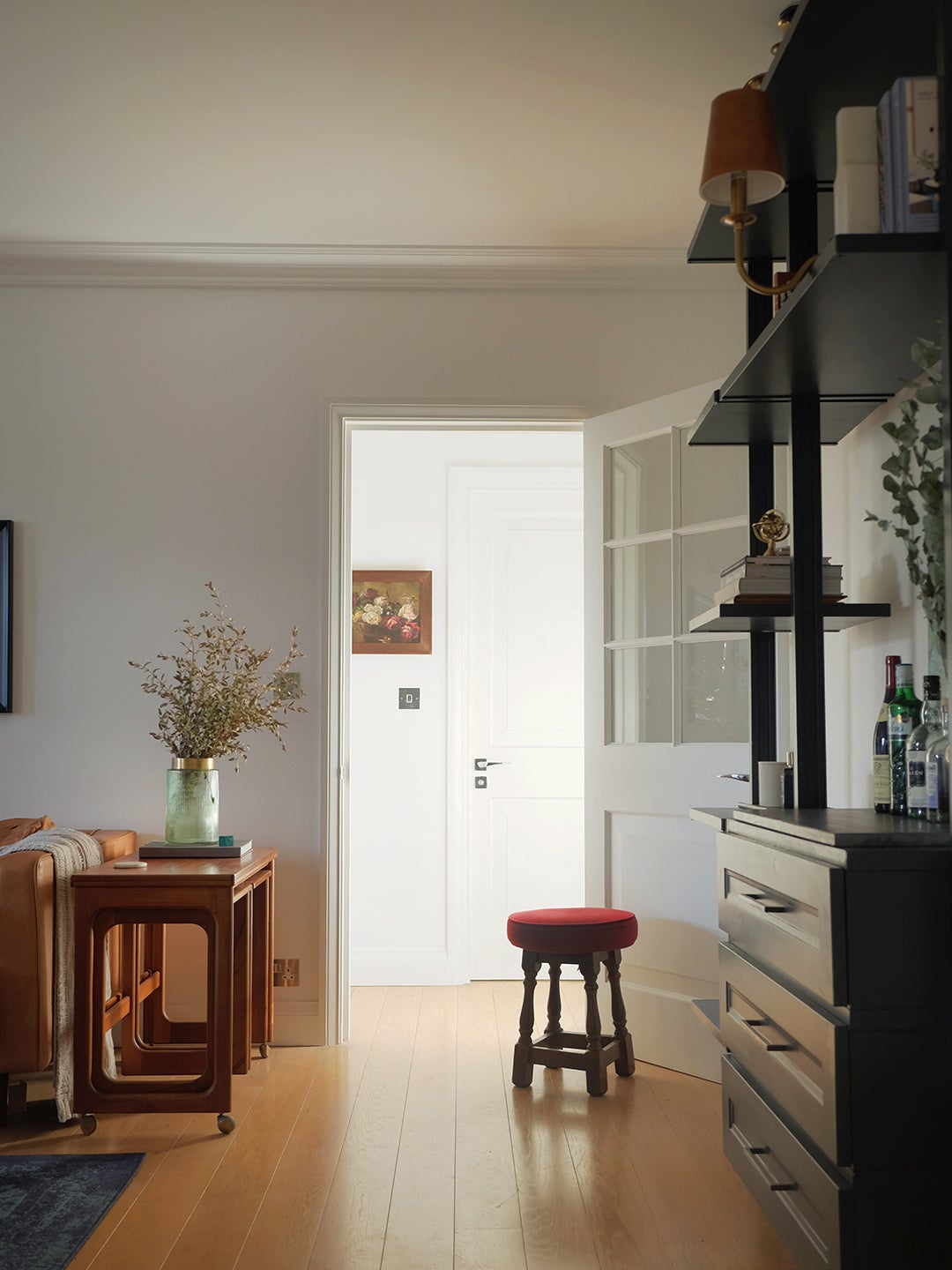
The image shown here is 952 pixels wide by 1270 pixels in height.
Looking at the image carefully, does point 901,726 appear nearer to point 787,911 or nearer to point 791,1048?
point 787,911

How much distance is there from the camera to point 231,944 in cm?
314

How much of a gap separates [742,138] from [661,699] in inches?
78.8

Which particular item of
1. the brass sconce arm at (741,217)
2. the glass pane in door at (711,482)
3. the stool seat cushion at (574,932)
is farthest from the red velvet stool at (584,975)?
the brass sconce arm at (741,217)

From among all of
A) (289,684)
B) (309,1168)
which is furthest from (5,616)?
(309,1168)

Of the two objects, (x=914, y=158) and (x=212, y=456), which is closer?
(x=914, y=158)

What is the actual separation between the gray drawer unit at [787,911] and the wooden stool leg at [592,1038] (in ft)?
3.69

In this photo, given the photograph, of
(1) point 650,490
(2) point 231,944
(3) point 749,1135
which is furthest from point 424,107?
(3) point 749,1135

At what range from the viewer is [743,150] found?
6.89 feet

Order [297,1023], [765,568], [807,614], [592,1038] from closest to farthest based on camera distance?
[807,614] → [765,568] → [592,1038] → [297,1023]

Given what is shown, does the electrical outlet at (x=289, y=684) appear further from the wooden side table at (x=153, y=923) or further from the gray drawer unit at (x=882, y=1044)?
the gray drawer unit at (x=882, y=1044)

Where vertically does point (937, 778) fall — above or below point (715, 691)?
below

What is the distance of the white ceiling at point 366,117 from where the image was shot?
2.75 meters

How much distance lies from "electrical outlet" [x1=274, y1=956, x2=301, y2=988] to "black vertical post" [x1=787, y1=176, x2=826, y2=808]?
2.28m

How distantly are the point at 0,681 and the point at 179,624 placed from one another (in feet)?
2.15
